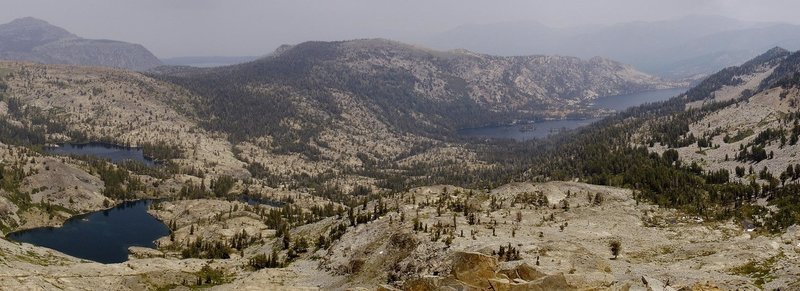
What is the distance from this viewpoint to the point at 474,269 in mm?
70812

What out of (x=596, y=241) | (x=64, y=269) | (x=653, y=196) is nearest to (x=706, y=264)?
(x=596, y=241)

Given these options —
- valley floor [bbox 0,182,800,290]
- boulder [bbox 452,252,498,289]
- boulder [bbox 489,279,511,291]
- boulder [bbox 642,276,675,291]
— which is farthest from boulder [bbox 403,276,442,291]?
boulder [bbox 642,276,675,291]

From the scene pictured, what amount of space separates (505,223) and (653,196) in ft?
176

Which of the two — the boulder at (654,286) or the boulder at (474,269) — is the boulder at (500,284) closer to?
the boulder at (474,269)

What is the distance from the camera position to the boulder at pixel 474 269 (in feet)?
224

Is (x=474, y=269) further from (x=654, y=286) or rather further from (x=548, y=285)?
(x=654, y=286)

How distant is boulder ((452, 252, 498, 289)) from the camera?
68181mm

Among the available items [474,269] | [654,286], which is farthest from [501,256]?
[654,286]

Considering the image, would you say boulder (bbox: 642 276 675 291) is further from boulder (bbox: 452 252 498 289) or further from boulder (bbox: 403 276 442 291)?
boulder (bbox: 403 276 442 291)

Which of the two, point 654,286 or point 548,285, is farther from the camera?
point 654,286

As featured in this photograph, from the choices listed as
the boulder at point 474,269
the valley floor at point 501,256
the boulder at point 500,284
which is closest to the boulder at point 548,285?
the valley floor at point 501,256

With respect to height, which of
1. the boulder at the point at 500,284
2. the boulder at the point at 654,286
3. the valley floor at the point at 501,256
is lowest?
the valley floor at the point at 501,256

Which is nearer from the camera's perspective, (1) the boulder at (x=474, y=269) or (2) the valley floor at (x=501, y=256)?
(1) the boulder at (x=474, y=269)

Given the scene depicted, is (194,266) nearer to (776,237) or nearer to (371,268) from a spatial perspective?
(371,268)
